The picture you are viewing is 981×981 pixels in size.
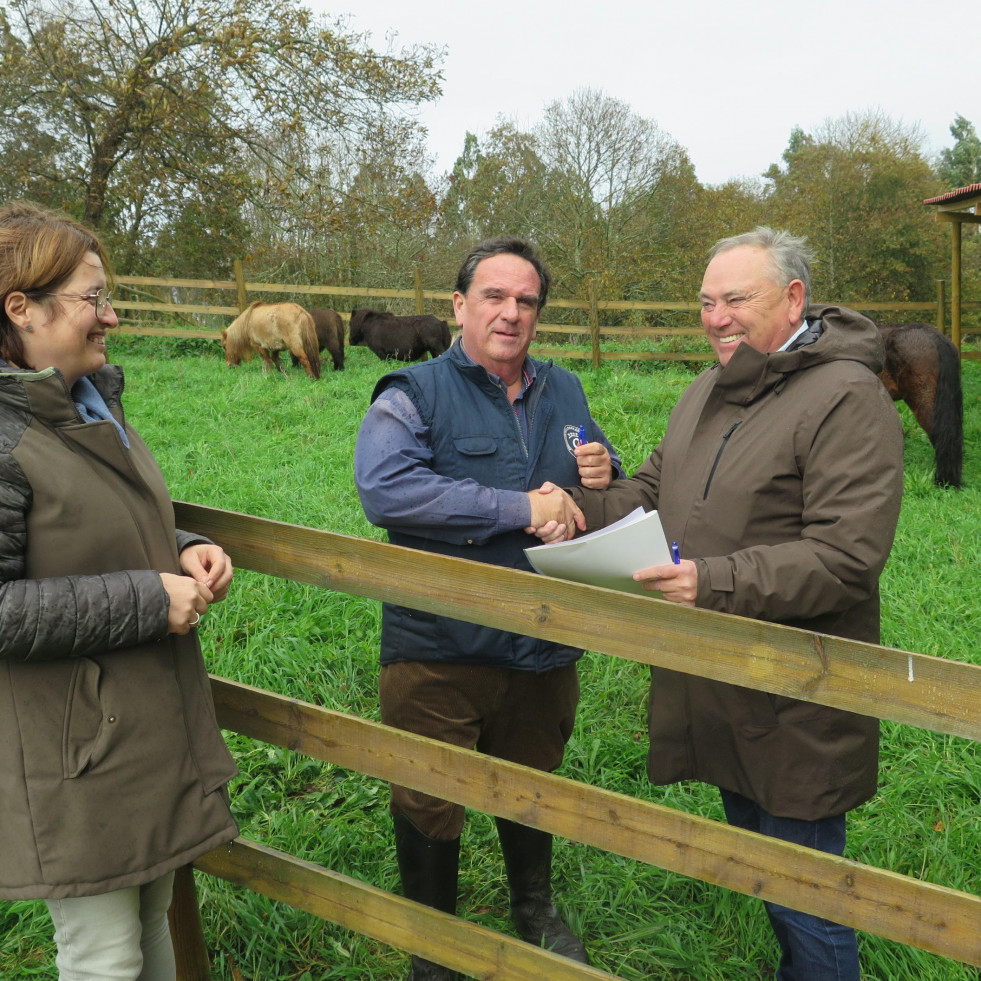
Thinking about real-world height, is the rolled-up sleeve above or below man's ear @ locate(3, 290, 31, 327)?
below

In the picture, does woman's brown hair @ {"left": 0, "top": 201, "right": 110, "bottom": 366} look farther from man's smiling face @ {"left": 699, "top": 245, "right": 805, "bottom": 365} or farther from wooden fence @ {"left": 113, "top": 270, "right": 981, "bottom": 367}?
wooden fence @ {"left": 113, "top": 270, "right": 981, "bottom": 367}

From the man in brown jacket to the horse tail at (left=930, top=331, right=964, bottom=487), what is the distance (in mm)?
6606

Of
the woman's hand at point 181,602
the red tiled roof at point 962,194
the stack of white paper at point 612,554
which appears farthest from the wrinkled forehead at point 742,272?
the red tiled roof at point 962,194

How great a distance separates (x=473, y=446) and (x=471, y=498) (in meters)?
0.21

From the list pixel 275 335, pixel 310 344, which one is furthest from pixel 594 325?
pixel 275 335

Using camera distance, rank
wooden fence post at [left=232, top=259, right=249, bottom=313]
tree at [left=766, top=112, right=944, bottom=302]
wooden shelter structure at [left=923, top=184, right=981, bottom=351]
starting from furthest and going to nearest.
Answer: tree at [left=766, top=112, right=944, bottom=302]
wooden fence post at [left=232, top=259, right=249, bottom=313]
wooden shelter structure at [left=923, top=184, right=981, bottom=351]

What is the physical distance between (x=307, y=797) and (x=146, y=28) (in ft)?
58.5

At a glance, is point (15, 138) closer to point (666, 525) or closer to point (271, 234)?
point (271, 234)

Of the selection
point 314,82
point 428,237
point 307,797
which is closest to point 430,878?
point 307,797

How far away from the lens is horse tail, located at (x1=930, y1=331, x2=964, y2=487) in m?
8.04

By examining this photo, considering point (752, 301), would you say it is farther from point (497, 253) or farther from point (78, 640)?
point (78, 640)

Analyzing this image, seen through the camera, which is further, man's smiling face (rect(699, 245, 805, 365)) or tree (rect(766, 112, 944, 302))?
tree (rect(766, 112, 944, 302))

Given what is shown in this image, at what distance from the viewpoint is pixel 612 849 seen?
1.83 m

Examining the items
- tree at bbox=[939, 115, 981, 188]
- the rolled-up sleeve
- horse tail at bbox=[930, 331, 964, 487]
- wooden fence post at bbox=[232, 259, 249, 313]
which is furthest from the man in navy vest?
tree at bbox=[939, 115, 981, 188]
